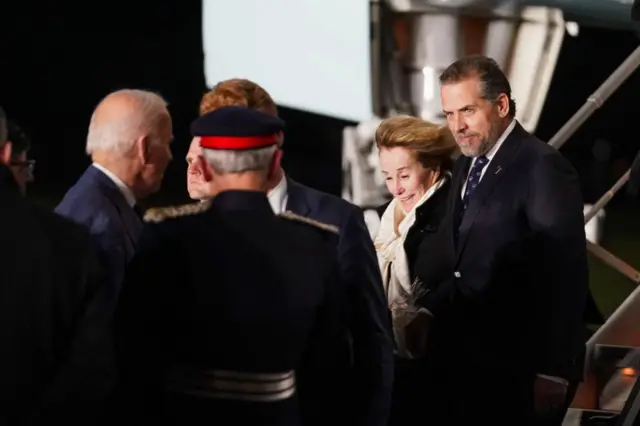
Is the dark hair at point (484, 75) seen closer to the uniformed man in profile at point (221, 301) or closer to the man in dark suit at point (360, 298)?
the man in dark suit at point (360, 298)

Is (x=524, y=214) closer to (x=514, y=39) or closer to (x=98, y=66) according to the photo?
(x=514, y=39)

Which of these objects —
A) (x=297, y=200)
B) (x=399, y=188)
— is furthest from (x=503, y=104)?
(x=297, y=200)

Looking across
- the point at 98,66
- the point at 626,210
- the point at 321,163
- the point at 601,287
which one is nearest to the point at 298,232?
the point at 601,287

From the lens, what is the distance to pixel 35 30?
75.8 ft

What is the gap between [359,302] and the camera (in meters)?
2.79

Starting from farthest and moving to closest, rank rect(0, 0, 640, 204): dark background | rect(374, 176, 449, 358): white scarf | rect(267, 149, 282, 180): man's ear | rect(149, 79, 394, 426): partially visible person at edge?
rect(0, 0, 640, 204): dark background < rect(374, 176, 449, 358): white scarf < rect(149, 79, 394, 426): partially visible person at edge < rect(267, 149, 282, 180): man's ear

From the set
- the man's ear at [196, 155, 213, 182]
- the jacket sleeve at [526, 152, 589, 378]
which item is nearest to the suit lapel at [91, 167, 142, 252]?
the man's ear at [196, 155, 213, 182]

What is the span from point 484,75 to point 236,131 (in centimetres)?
114

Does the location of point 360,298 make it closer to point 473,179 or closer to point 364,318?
point 364,318

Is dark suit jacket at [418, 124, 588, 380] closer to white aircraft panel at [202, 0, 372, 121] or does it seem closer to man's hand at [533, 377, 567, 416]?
man's hand at [533, 377, 567, 416]

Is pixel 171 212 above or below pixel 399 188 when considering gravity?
above

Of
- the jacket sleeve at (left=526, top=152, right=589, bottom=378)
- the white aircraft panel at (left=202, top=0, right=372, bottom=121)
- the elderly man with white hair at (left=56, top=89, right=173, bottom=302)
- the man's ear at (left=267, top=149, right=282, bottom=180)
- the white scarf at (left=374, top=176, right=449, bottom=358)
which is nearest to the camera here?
the man's ear at (left=267, top=149, right=282, bottom=180)

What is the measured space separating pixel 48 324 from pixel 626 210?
1570 centimetres

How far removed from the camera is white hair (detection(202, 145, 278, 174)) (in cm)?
240
